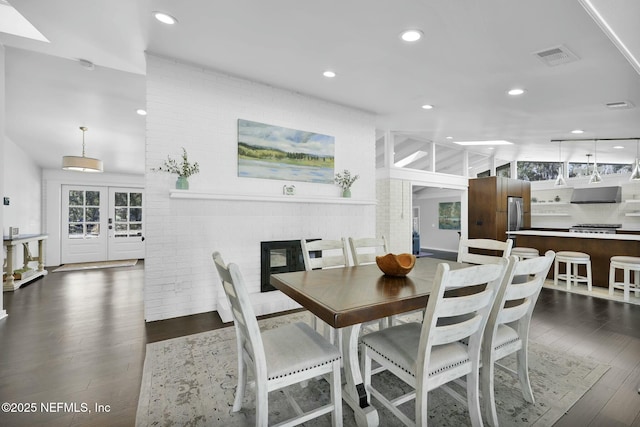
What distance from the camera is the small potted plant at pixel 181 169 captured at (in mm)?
3318

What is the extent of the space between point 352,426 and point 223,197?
2666 mm

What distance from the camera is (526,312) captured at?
1827 millimetres

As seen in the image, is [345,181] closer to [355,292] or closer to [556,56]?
[556,56]

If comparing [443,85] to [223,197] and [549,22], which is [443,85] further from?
[223,197]

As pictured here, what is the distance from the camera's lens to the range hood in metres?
6.72

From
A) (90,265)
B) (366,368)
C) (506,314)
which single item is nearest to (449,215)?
(506,314)

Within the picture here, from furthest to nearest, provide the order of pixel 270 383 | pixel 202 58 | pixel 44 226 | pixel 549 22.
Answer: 1. pixel 44 226
2. pixel 202 58
3. pixel 549 22
4. pixel 270 383

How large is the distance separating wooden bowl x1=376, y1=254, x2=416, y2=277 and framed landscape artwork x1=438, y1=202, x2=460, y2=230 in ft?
28.9

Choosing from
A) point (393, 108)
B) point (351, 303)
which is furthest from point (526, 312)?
point (393, 108)

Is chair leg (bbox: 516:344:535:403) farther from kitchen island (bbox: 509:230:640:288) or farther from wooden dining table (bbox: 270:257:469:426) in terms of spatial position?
kitchen island (bbox: 509:230:640:288)

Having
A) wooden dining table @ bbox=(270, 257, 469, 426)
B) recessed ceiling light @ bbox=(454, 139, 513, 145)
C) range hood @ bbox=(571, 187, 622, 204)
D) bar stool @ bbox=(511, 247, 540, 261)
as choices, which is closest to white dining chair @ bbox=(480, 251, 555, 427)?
wooden dining table @ bbox=(270, 257, 469, 426)

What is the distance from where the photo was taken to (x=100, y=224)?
7.64 meters

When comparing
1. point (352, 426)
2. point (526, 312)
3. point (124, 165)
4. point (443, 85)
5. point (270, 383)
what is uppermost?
point (443, 85)

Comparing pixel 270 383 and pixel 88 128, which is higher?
pixel 88 128
